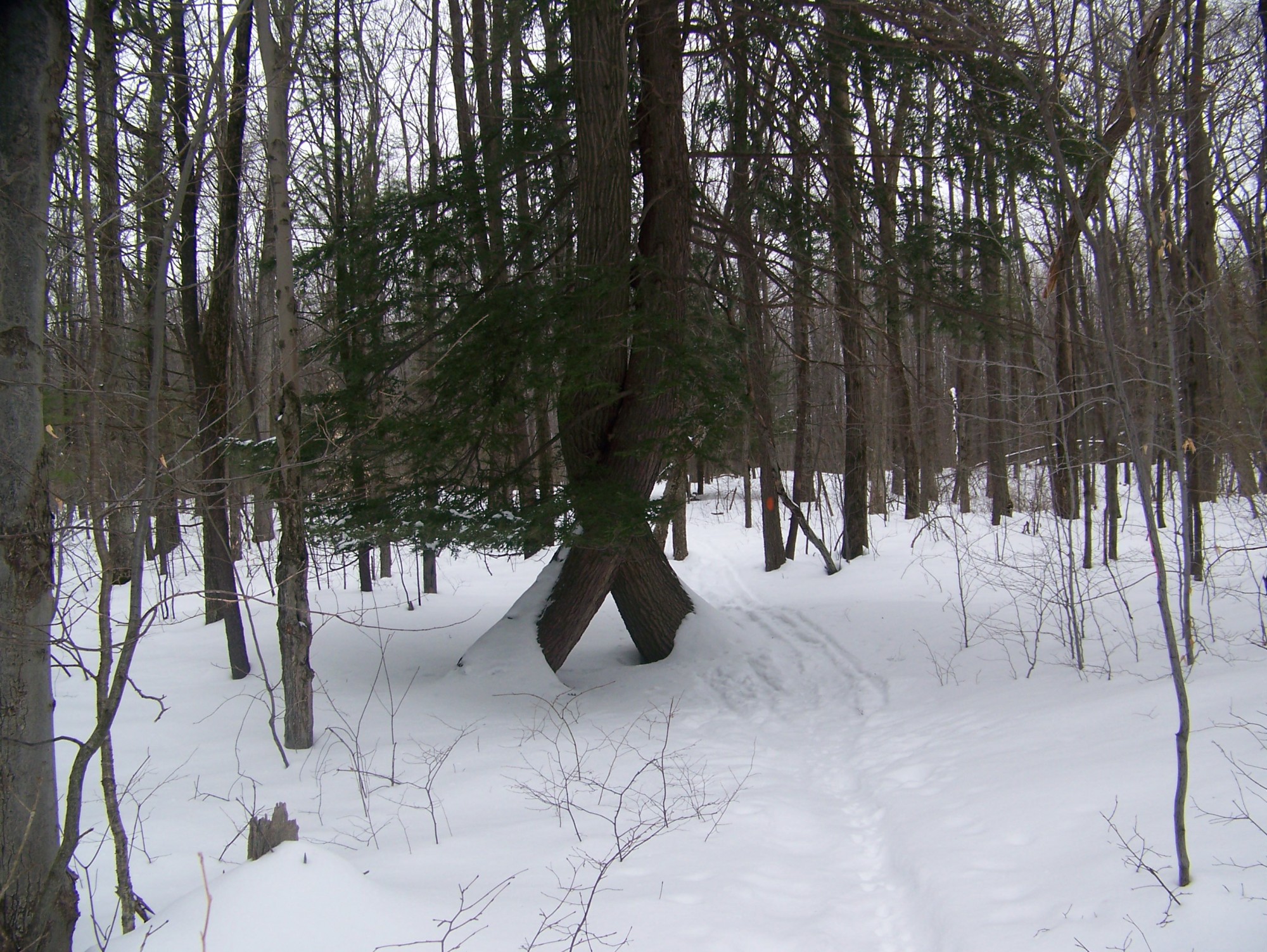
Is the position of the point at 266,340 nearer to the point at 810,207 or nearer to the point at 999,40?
the point at 810,207

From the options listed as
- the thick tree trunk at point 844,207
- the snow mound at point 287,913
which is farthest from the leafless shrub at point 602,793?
the thick tree trunk at point 844,207

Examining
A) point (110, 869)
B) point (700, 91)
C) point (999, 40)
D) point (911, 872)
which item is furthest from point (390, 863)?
point (700, 91)

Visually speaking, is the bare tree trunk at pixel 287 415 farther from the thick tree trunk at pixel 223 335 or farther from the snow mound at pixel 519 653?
the thick tree trunk at pixel 223 335

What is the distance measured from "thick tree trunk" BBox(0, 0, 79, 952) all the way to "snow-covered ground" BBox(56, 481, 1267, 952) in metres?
0.38

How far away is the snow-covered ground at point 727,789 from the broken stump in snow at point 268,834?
84 mm

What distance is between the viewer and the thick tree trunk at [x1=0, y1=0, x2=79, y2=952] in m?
2.84

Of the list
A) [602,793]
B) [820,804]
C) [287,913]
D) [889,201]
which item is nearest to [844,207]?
[889,201]

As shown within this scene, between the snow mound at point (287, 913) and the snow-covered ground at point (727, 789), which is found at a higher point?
the snow mound at point (287, 913)

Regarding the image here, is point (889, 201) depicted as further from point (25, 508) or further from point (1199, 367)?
point (25, 508)

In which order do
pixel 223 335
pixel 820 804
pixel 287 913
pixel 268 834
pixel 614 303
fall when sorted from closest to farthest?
pixel 287 913 → pixel 268 834 → pixel 820 804 → pixel 614 303 → pixel 223 335

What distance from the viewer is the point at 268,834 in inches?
123

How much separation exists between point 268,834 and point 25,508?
5.18ft

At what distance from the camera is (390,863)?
3.74 metres

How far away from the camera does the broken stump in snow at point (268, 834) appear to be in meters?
3.13
